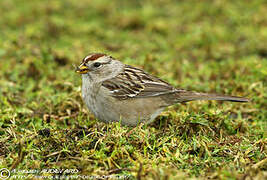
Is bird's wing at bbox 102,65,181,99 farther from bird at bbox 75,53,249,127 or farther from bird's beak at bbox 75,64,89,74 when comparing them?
bird's beak at bbox 75,64,89,74

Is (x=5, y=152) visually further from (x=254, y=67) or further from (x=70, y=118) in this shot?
(x=254, y=67)

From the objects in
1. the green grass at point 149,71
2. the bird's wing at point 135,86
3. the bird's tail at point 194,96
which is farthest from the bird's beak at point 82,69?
the bird's tail at point 194,96

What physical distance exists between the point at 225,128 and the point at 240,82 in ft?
5.05

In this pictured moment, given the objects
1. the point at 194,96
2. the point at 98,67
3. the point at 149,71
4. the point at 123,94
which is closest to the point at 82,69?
the point at 98,67

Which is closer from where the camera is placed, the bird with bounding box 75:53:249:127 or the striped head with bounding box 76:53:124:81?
the bird with bounding box 75:53:249:127

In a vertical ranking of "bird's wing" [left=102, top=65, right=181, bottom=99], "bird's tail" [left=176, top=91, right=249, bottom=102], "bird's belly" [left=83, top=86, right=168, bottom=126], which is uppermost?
"bird's wing" [left=102, top=65, right=181, bottom=99]

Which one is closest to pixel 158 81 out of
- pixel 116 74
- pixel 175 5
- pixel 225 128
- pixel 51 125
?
pixel 116 74

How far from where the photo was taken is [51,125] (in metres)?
5.07

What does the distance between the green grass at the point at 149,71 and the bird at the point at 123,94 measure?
21 cm

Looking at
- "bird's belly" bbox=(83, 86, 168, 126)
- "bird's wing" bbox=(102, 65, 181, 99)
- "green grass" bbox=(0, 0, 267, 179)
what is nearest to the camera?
"green grass" bbox=(0, 0, 267, 179)

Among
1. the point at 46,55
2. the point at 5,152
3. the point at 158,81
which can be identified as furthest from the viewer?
the point at 46,55

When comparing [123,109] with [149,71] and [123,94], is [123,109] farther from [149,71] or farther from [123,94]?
[149,71]

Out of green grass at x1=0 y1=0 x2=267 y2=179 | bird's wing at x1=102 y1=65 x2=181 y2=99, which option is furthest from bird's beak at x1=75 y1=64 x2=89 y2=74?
green grass at x1=0 y1=0 x2=267 y2=179

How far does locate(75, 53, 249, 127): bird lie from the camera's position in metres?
5.00
